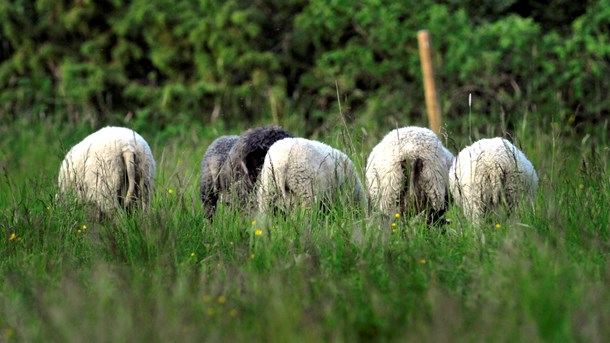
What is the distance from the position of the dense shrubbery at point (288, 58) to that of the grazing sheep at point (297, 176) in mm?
5216

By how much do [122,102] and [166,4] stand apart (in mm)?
1656

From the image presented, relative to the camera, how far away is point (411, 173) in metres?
5.47

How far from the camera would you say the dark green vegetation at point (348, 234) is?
3238 millimetres

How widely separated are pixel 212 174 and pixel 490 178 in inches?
82.1

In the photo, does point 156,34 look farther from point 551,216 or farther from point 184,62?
point 551,216

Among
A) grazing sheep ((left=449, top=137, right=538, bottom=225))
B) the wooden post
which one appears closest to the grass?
grazing sheep ((left=449, top=137, right=538, bottom=225))

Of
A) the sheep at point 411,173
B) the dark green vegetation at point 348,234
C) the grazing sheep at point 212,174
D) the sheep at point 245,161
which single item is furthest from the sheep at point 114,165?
the sheep at point 411,173

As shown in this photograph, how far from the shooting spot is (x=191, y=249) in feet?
16.1

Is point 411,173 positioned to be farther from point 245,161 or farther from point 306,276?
point 306,276

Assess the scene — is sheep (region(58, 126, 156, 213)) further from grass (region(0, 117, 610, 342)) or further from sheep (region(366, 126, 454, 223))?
sheep (region(366, 126, 454, 223))

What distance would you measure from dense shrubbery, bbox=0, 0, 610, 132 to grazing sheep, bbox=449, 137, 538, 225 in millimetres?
5547

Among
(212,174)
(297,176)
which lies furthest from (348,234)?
(212,174)

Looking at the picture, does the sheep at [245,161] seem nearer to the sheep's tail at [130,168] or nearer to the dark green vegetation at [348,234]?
the dark green vegetation at [348,234]

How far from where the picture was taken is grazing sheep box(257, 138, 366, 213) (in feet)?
18.1
